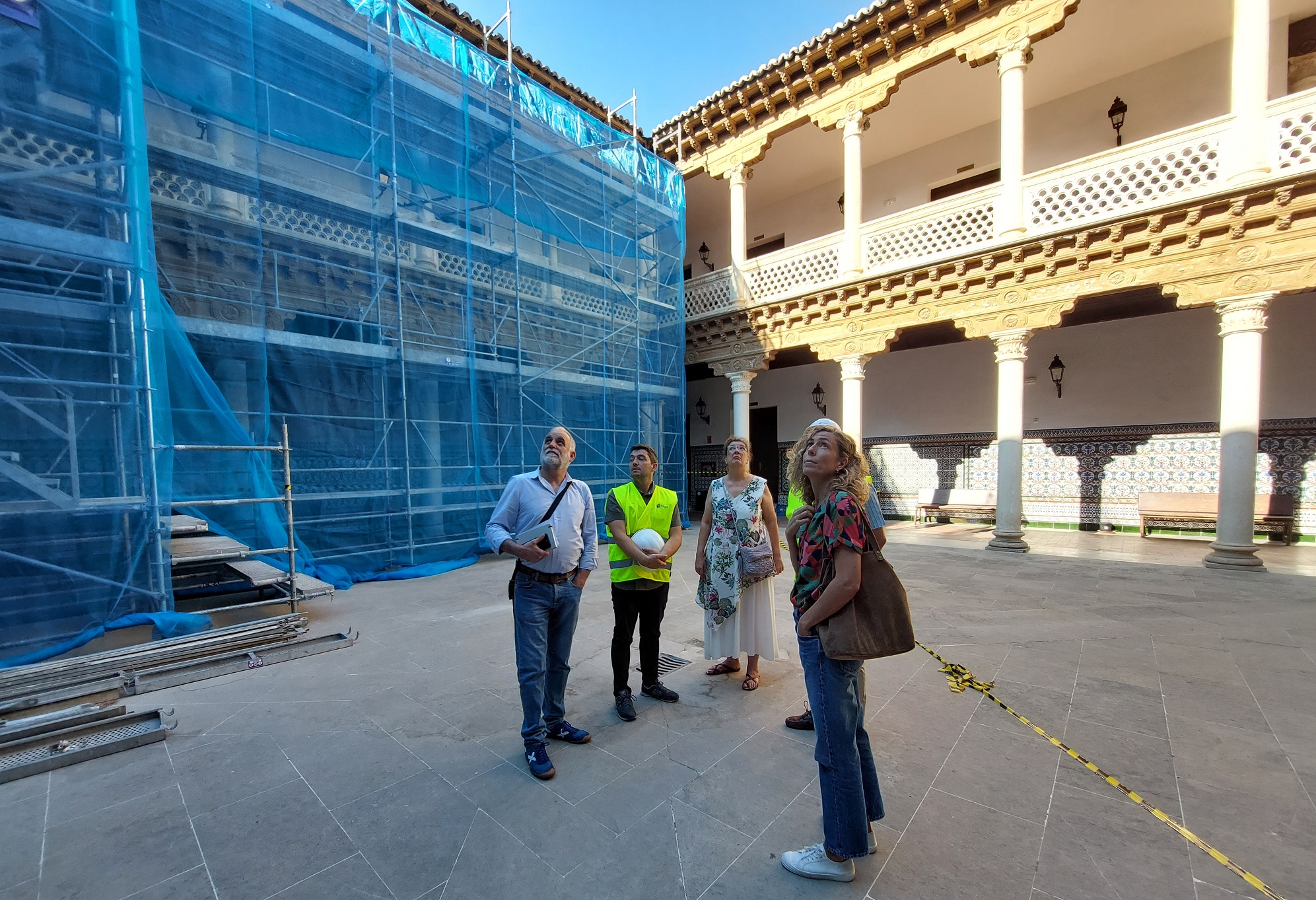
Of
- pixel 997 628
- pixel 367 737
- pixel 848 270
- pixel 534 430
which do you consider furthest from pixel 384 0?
pixel 997 628

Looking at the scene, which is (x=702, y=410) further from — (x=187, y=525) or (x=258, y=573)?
(x=187, y=525)

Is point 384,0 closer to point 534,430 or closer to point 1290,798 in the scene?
point 534,430

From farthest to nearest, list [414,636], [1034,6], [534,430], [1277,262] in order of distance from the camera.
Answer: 1. [534,430]
2. [1034,6]
3. [1277,262]
4. [414,636]

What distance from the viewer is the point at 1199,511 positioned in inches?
356

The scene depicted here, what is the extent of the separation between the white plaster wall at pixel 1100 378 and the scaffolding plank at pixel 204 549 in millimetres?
12012

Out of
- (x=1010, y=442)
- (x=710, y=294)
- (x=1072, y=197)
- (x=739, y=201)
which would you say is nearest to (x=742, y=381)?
(x=710, y=294)

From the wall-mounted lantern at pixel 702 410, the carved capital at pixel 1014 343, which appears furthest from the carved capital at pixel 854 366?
the wall-mounted lantern at pixel 702 410

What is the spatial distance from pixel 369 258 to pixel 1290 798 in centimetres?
944

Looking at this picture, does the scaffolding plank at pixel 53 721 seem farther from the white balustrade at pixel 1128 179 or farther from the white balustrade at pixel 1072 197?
the white balustrade at pixel 1128 179

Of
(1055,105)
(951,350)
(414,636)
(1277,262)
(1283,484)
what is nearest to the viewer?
(414,636)

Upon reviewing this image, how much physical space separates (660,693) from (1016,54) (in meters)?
10.5

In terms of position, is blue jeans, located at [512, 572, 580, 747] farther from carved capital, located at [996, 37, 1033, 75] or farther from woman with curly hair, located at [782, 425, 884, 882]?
carved capital, located at [996, 37, 1033, 75]

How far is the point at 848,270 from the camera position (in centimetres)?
1023

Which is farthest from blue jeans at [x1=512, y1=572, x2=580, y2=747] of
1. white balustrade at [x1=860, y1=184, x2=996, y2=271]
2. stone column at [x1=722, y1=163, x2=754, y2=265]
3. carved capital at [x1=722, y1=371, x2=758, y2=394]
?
stone column at [x1=722, y1=163, x2=754, y2=265]
